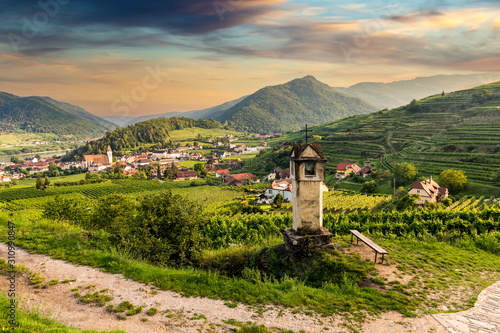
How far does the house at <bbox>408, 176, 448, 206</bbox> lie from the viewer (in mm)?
42906

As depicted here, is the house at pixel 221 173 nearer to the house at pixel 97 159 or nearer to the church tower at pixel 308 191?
the house at pixel 97 159

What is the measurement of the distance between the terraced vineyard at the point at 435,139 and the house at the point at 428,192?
712cm

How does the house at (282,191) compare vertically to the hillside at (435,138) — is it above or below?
below

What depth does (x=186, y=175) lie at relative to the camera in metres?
105

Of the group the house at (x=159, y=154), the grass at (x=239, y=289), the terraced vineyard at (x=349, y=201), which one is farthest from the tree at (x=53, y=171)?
the grass at (x=239, y=289)

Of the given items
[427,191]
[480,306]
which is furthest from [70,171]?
[480,306]

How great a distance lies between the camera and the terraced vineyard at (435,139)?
56.1m

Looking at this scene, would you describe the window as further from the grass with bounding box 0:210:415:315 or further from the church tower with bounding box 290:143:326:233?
the grass with bounding box 0:210:415:315

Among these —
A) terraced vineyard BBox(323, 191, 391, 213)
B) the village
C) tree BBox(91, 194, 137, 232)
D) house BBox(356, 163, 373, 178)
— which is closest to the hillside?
house BBox(356, 163, 373, 178)

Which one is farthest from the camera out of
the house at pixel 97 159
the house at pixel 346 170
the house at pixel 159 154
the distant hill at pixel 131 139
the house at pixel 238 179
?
the distant hill at pixel 131 139

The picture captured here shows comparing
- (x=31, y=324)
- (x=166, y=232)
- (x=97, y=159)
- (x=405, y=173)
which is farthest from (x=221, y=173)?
(x=31, y=324)

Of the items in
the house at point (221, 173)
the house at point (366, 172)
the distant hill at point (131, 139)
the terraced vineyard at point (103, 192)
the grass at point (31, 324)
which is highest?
the distant hill at point (131, 139)

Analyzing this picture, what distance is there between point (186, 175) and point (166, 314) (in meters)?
101

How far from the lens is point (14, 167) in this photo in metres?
136
